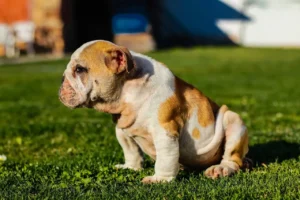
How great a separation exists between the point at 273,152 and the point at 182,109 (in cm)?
160

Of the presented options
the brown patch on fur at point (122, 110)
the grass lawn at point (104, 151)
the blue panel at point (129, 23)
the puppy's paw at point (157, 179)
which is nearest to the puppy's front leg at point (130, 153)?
the grass lawn at point (104, 151)

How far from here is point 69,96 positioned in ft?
15.6

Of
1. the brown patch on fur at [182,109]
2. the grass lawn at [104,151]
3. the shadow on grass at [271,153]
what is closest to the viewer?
the grass lawn at [104,151]

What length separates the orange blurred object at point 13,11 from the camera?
1110 inches

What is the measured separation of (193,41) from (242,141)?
3204 cm

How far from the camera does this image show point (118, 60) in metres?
4.66

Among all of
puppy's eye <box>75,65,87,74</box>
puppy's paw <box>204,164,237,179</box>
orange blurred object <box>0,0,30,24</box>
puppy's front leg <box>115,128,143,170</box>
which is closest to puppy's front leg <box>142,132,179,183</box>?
puppy's paw <box>204,164,237,179</box>

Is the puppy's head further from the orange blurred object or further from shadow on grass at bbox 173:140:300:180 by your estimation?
the orange blurred object

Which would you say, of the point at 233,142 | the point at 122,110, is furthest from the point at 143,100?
the point at 233,142

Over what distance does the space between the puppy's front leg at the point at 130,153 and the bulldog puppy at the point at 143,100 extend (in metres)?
0.17

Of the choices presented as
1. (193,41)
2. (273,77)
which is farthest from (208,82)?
(193,41)

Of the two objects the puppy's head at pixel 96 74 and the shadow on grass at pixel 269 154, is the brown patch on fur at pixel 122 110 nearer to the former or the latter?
the puppy's head at pixel 96 74

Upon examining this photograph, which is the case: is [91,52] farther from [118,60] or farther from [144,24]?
[144,24]

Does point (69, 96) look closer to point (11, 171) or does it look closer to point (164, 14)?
point (11, 171)
